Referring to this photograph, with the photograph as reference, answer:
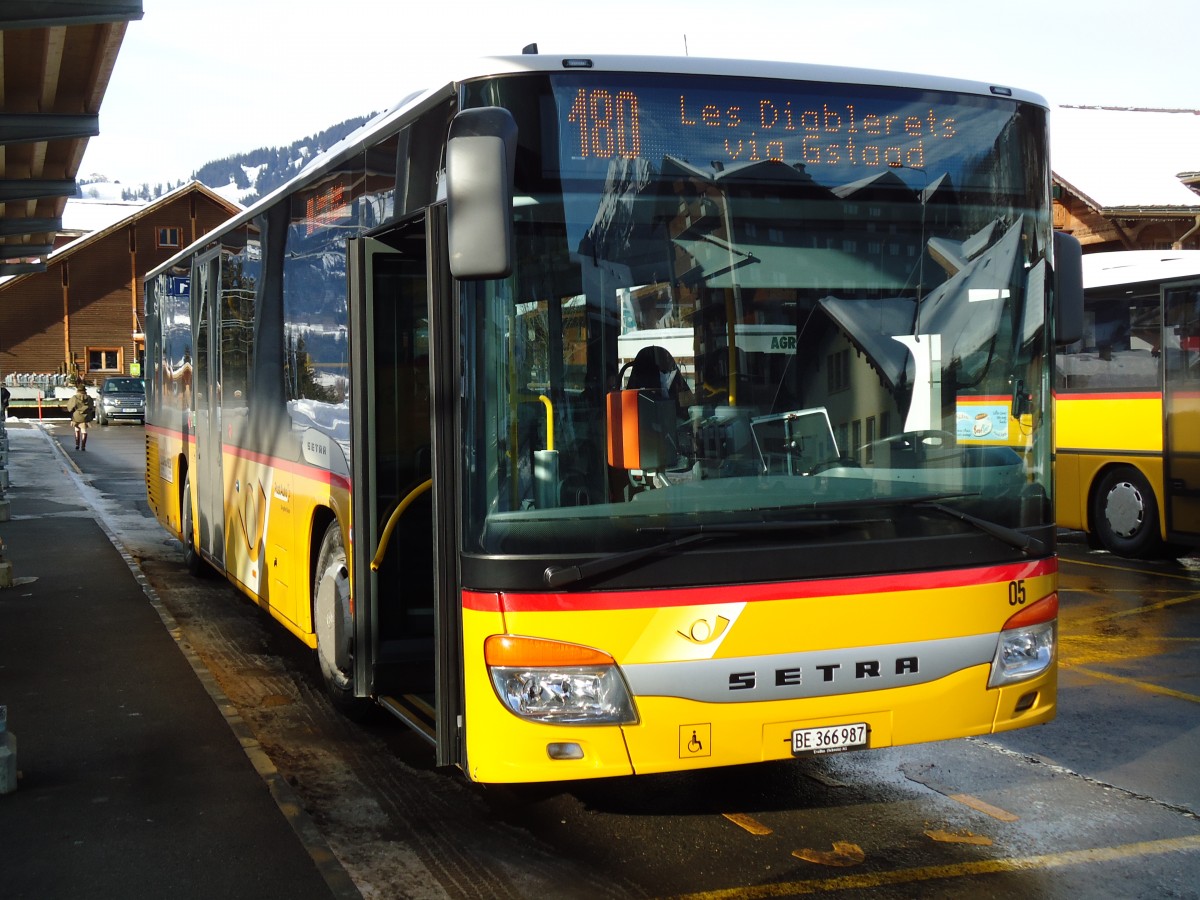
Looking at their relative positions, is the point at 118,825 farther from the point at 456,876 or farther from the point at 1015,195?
the point at 1015,195

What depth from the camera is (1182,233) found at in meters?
30.7

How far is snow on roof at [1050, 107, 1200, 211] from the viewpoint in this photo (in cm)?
3053

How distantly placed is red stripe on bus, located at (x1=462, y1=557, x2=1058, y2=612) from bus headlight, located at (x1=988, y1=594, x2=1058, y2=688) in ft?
0.86

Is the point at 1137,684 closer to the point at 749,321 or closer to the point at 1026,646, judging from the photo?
the point at 1026,646

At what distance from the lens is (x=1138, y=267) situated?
14.4 m

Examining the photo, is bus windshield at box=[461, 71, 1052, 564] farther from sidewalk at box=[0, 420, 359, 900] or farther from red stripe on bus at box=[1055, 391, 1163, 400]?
red stripe on bus at box=[1055, 391, 1163, 400]

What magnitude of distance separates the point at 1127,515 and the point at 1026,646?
9893mm

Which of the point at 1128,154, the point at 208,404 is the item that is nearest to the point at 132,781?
the point at 208,404

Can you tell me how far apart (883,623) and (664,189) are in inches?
70.6

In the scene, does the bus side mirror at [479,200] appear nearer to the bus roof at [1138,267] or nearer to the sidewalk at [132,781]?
the sidewalk at [132,781]

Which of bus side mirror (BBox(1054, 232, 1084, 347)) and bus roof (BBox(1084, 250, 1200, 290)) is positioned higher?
bus roof (BBox(1084, 250, 1200, 290))

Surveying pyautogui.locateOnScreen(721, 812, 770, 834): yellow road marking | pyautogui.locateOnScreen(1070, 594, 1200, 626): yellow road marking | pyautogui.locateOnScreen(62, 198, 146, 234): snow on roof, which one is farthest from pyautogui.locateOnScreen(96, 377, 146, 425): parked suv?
pyautogui.locateOnScreen(721, 812, 770, 834): yellow road marking

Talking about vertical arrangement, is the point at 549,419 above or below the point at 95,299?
below

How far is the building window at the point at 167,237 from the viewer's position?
7019 cm
